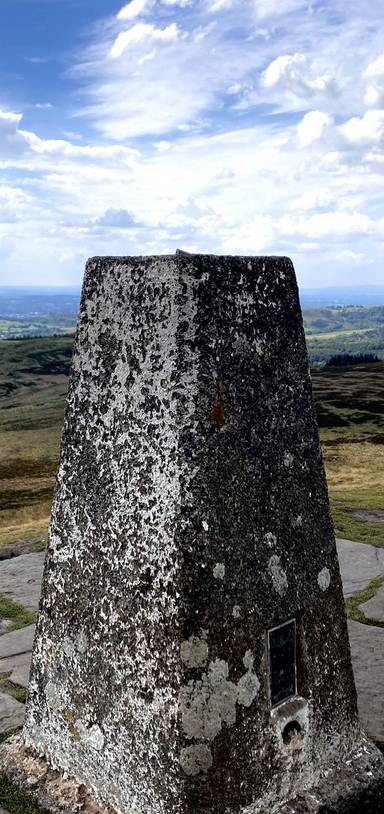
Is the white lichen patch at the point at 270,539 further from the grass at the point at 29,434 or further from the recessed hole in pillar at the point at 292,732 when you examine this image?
the grass at the point at 29,434

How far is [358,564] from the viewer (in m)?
9.93

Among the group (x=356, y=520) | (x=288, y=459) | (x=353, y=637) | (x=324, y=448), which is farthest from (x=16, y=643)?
(x=324, y=448)

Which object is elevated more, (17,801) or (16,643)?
(17,801)

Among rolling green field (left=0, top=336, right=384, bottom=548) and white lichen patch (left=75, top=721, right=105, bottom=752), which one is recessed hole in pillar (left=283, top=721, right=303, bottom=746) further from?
rolling green field (left=0, top=336, right=384, bottom=548)

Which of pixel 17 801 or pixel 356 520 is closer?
pixel 17 801

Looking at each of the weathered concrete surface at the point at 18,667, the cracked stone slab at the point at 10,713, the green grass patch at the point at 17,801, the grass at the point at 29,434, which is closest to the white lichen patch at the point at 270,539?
the green grass patch at the point at 17,801

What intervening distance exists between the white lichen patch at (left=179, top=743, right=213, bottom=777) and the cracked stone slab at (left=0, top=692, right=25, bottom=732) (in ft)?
8.58

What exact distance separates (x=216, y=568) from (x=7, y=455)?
38004 millimetres

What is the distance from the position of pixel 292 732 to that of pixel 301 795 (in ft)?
1.35

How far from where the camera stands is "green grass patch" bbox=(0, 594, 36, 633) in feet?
27.3

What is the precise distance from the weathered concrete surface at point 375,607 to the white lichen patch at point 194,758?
4.68 m

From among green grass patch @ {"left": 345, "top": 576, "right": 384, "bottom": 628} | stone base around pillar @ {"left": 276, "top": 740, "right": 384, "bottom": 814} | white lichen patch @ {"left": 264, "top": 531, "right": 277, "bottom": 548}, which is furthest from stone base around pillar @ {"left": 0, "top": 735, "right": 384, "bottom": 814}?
green grass patch @ {"left": 345, "top": 576, "right": 384, "bottom": 628}

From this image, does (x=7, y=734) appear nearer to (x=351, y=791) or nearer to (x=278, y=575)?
(x=351, y=791)

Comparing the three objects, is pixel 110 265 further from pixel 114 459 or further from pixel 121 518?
pixel 121 518
